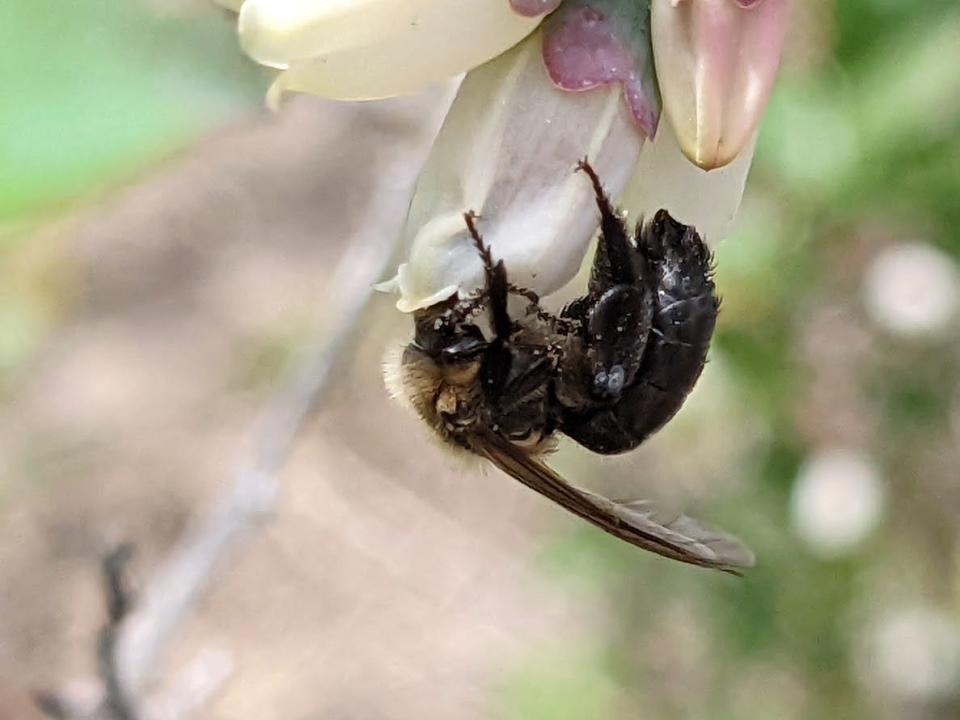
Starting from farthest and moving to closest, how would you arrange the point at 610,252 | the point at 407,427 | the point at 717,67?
1. the point at 407,427
2. the point at 610,252
3. the point at 717,67

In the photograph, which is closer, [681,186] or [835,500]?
[681,186]

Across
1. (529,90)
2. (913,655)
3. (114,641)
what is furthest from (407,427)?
(529,90)

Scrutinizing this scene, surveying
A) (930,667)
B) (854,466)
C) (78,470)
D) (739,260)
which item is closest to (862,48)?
(739,260)

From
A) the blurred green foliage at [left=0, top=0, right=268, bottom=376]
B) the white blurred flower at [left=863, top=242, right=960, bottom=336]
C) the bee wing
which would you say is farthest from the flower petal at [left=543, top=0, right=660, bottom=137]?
the white blurred flower at [left=863, top=242, right=960, bottom=336]

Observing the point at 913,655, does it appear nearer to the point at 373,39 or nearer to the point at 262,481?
the point at 262,481

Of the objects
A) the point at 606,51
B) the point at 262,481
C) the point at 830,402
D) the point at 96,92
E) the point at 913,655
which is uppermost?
the point at 830,402

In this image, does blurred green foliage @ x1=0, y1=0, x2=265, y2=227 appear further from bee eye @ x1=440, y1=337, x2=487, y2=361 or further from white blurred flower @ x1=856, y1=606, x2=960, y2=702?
white blurred flower @ x1=856, y1=606, x2=960, y2=702

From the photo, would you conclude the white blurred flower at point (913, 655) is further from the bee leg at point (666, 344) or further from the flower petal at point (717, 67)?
the flower petal at point (717, 67)
